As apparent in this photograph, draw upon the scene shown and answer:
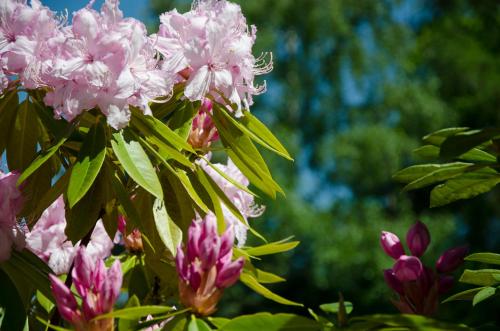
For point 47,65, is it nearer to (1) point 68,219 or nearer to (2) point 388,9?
(1) point 68,219

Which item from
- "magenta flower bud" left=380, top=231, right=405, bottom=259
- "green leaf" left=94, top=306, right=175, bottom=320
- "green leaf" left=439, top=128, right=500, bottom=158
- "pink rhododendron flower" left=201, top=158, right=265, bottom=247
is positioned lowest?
"pink rhododendron flower" left=201, top=158, right=265, bottom=247

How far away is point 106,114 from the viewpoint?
111cm

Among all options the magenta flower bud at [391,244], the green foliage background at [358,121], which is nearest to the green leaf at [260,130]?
the magenta flower bud at [391,244]

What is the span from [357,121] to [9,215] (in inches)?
507

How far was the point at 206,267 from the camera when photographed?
31.8 inches

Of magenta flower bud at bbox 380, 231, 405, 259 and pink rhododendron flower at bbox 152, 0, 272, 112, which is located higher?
pink rhododendron flower at bbox 152, 0, 272, 112

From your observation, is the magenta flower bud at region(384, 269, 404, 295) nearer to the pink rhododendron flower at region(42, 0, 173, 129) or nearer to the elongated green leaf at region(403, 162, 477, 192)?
the elongated green leaf at region(403, 162, 477, 192)

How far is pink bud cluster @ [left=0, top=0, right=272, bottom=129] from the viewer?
43.9 inches

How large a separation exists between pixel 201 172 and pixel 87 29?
277 millimetres

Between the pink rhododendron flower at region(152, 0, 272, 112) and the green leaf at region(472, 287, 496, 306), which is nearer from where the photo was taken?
the green leaf at region(472, 287, 496, 306)

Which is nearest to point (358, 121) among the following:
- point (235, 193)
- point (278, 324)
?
point (235, 193)

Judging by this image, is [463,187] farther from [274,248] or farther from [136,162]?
[136,162]

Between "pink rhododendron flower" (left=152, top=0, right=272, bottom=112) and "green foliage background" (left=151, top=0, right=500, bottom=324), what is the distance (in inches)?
378

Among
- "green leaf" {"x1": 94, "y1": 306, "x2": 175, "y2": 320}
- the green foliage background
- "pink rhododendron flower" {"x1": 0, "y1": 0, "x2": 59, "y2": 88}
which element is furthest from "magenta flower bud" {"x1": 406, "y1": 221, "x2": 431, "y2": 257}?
the green foliage background
